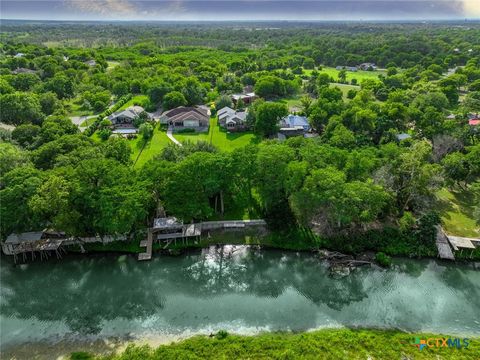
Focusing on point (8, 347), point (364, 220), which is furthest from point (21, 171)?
point (364, 220)

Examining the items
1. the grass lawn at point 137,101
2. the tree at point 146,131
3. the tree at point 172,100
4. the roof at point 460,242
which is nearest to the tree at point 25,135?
the tree at point 146,131

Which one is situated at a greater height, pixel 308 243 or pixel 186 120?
pixel 186 120

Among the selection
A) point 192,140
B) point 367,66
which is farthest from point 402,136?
point 367,66

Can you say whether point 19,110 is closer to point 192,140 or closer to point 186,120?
point 186,120

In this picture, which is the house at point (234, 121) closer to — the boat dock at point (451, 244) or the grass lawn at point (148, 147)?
the grass lawn at point (148, 147)

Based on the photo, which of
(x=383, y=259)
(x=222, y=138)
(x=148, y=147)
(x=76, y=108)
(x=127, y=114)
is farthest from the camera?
(x=76, y=108)

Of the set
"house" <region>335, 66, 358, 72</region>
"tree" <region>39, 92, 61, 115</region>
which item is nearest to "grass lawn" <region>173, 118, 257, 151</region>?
"tree" <region>39, 92, 61, 115</region>

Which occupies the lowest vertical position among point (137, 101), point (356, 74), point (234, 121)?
point (234, 121)
